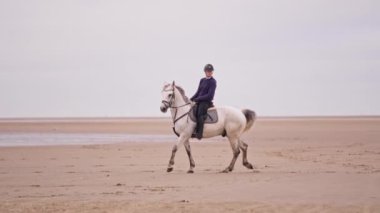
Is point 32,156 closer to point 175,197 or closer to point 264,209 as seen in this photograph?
point 175,197

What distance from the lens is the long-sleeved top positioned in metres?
18.0

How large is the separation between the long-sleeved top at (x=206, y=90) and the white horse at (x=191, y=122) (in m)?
0.48

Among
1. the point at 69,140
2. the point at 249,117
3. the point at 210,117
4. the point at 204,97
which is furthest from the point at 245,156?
the point at 69,140

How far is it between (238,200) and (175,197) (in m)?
1.29

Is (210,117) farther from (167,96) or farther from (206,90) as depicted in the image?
(167,96)

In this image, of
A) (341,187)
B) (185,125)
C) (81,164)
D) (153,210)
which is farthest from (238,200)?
(81,164)

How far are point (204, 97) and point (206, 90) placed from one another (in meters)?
0.20

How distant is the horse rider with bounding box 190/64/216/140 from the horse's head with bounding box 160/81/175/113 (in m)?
0.63

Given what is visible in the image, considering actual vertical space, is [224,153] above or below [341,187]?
below

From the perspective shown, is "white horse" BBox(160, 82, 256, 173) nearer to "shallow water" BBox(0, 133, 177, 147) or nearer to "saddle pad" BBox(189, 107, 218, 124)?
"saddle pad" BBox(189, 107, 218, 124)

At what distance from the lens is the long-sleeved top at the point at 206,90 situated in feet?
59.0

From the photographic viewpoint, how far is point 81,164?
20.9 meters

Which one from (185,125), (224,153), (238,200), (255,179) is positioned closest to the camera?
(238,200)

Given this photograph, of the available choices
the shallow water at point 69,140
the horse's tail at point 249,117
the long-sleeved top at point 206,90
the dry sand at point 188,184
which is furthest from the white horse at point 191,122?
the shallow water at point 69,140
